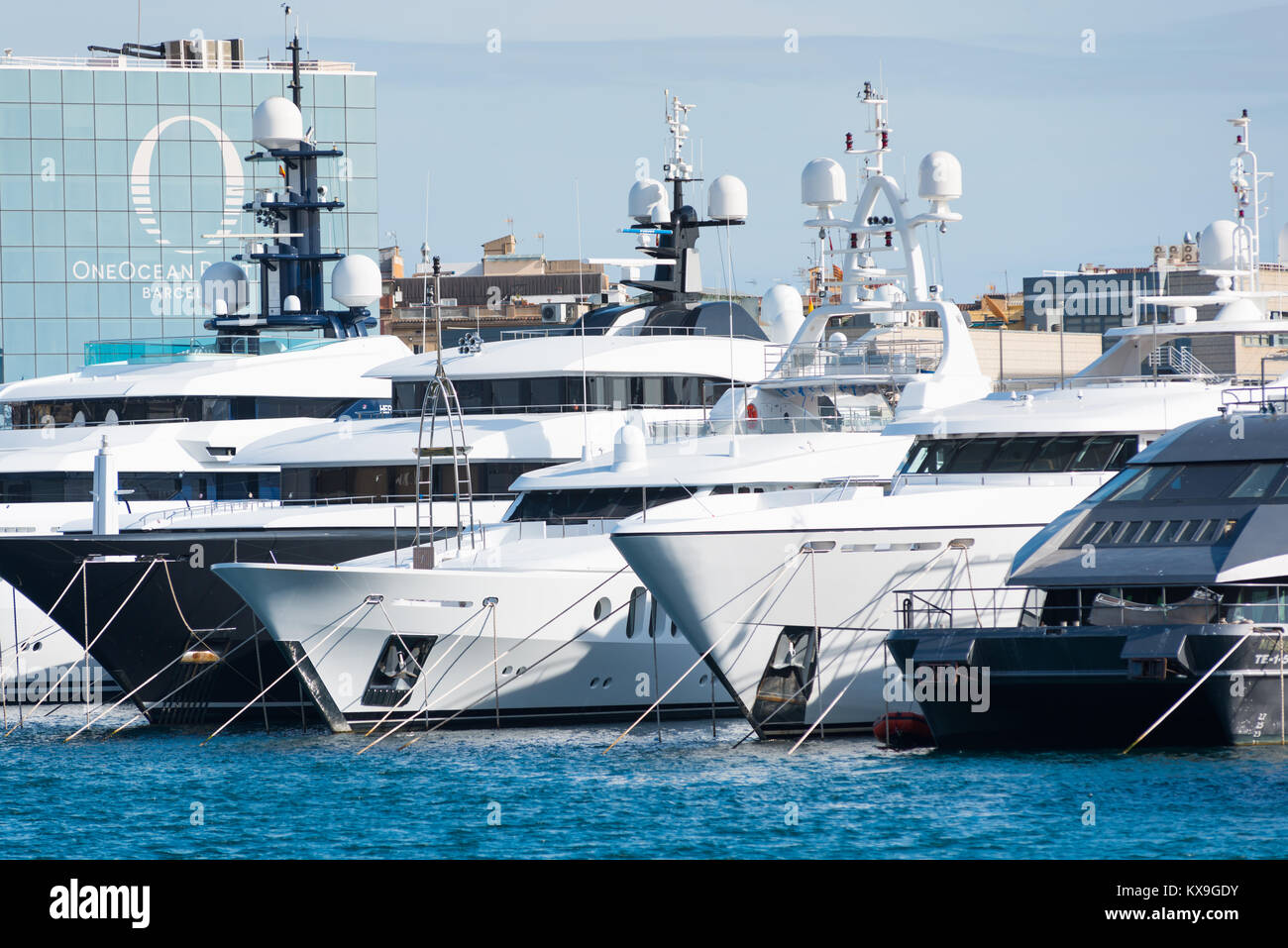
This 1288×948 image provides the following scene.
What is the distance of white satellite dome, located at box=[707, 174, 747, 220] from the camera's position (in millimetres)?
38344

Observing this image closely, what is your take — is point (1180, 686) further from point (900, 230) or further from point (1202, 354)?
point (1202, 354)

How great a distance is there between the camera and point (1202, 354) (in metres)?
58.8

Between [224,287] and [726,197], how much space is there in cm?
1249

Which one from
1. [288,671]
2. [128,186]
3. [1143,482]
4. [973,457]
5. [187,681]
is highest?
[128,186]

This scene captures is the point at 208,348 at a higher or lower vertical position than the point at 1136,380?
higher

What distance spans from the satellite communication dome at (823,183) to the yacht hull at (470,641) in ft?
29.2

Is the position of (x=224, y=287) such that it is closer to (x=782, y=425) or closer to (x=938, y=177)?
(x=782, y=425)

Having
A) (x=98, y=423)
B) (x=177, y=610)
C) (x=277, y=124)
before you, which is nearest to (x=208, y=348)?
(x=98, y=423)

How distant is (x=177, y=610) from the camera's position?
2627cm

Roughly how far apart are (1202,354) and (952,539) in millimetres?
40544

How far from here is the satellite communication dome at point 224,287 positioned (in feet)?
137

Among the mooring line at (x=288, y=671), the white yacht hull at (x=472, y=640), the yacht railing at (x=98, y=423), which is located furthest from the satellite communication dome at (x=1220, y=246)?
the yacht railing at (x=98, y=423)
